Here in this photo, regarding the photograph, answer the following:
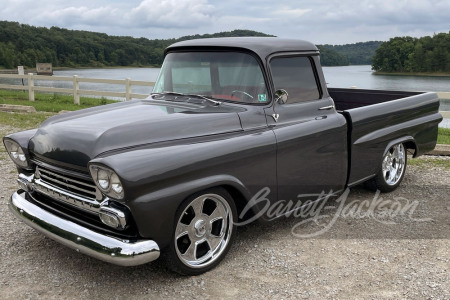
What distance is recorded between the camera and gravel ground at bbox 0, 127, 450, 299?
326 cm

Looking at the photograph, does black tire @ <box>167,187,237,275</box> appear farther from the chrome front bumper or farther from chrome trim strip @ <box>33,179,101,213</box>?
chrome trim strip @ <box>33,179,101,213</box>

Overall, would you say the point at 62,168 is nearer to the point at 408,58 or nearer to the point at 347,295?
the point at 347,295

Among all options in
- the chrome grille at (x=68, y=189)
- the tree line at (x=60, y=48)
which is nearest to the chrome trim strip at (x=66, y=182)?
the chrome grille at (x=68, y=189)

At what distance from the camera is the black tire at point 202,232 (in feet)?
11.0

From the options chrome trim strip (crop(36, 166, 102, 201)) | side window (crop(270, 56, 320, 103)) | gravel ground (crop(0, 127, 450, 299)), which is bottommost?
gravel ground (crop(0, 127, 450, 299))

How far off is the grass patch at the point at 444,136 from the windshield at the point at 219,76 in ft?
20.9

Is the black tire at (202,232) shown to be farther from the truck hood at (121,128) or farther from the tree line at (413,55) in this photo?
the tree line at (413,55)

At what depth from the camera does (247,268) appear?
3.63 meters

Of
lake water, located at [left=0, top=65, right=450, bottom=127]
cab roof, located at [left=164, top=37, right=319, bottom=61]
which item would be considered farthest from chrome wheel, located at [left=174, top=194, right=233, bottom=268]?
lake water, located at [left=0, top=65, right=450, bottom=127]

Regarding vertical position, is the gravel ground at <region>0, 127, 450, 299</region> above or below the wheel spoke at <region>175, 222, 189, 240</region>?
below

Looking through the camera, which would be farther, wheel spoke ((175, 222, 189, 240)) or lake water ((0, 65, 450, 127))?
lake water ((0, 65, 450, 127))

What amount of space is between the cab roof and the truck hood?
597 millimetres

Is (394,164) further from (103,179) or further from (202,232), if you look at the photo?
(103,179)

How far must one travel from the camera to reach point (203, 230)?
3.59 m
